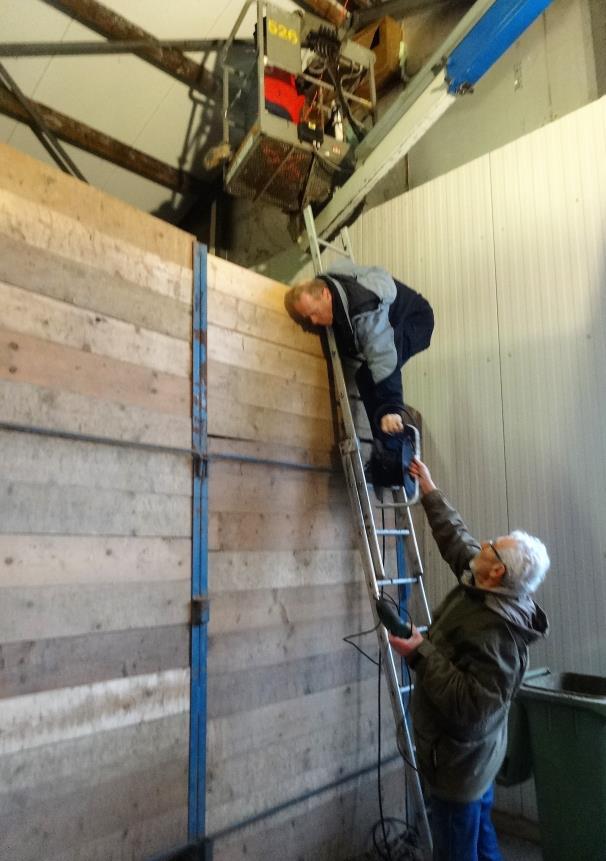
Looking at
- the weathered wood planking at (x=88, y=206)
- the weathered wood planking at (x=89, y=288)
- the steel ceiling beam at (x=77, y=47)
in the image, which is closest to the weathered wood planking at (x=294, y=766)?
the weathered wood planking at (x=89, y=288)

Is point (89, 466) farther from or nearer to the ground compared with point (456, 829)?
farther from the ground

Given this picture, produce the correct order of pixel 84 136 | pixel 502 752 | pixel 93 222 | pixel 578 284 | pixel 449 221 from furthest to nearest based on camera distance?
pixel 84 136 → pixel 449 221 → pixel 578 284 → pixel 93 222 → pixel 502 752

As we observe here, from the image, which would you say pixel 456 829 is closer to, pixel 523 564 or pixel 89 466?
pixel 523 564

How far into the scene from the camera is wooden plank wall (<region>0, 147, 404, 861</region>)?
178 centimetres

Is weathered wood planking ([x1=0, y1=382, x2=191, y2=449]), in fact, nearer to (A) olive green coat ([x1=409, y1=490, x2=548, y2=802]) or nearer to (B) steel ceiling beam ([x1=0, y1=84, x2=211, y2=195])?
(A) olive green coat ([x1=409, y1=490, x2=548, y2=802])

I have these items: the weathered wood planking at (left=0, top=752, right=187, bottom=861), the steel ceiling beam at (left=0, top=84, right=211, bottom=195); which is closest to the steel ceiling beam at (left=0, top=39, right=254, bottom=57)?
the steel ceiling beam at (left=0, top=84, right=211, bottom=195)

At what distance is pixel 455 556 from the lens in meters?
2.42

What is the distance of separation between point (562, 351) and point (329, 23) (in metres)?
3.43

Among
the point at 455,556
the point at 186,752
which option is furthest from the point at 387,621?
the point at 186,752

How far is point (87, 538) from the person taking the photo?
1.92 metres

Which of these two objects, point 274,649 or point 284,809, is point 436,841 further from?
point 274,649

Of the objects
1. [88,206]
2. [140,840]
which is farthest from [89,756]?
[88,206]

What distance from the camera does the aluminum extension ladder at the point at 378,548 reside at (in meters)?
2.38

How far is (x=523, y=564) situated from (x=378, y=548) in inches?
38.8
